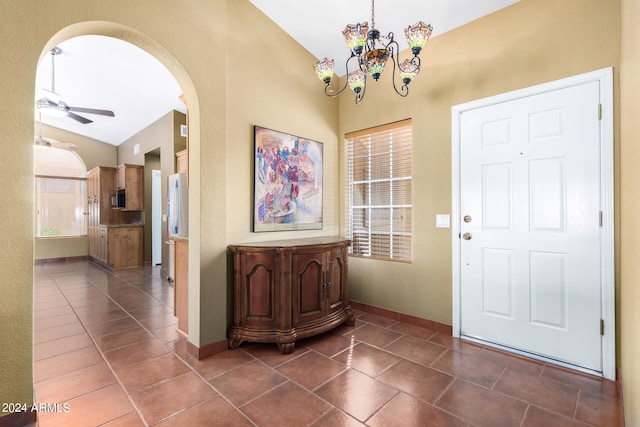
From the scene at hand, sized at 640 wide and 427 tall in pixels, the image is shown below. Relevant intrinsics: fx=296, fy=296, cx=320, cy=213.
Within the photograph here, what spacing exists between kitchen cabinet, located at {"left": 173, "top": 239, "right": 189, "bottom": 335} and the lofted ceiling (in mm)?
2277

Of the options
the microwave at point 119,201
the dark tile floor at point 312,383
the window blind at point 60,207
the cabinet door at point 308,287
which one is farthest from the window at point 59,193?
the cabinet door at point 308,287

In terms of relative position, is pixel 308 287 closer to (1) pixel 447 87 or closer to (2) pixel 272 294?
(2) pixel 272 294

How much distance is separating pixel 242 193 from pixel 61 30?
160 centimetres

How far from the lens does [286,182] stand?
320 centimetres

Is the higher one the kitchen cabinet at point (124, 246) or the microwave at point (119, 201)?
the microwave at point (119, 201)

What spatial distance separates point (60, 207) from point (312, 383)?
858 cm

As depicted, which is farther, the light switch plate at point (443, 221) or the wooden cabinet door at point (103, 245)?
the wooden cabinet door at point (103, 245)

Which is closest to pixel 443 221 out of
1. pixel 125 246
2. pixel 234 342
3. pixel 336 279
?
pixel 336 279

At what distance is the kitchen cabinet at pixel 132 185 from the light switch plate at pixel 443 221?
20.6 feet

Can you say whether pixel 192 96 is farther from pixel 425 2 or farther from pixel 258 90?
pixel 425 2

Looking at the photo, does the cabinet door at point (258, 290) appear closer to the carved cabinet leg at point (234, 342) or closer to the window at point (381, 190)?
the carved cabinet leg at point (234, 342)

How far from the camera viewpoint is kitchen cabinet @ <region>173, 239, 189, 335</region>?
9.36 ft

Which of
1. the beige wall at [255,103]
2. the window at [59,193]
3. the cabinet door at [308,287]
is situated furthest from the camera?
the window at [59,193]

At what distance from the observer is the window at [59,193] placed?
283 inches
